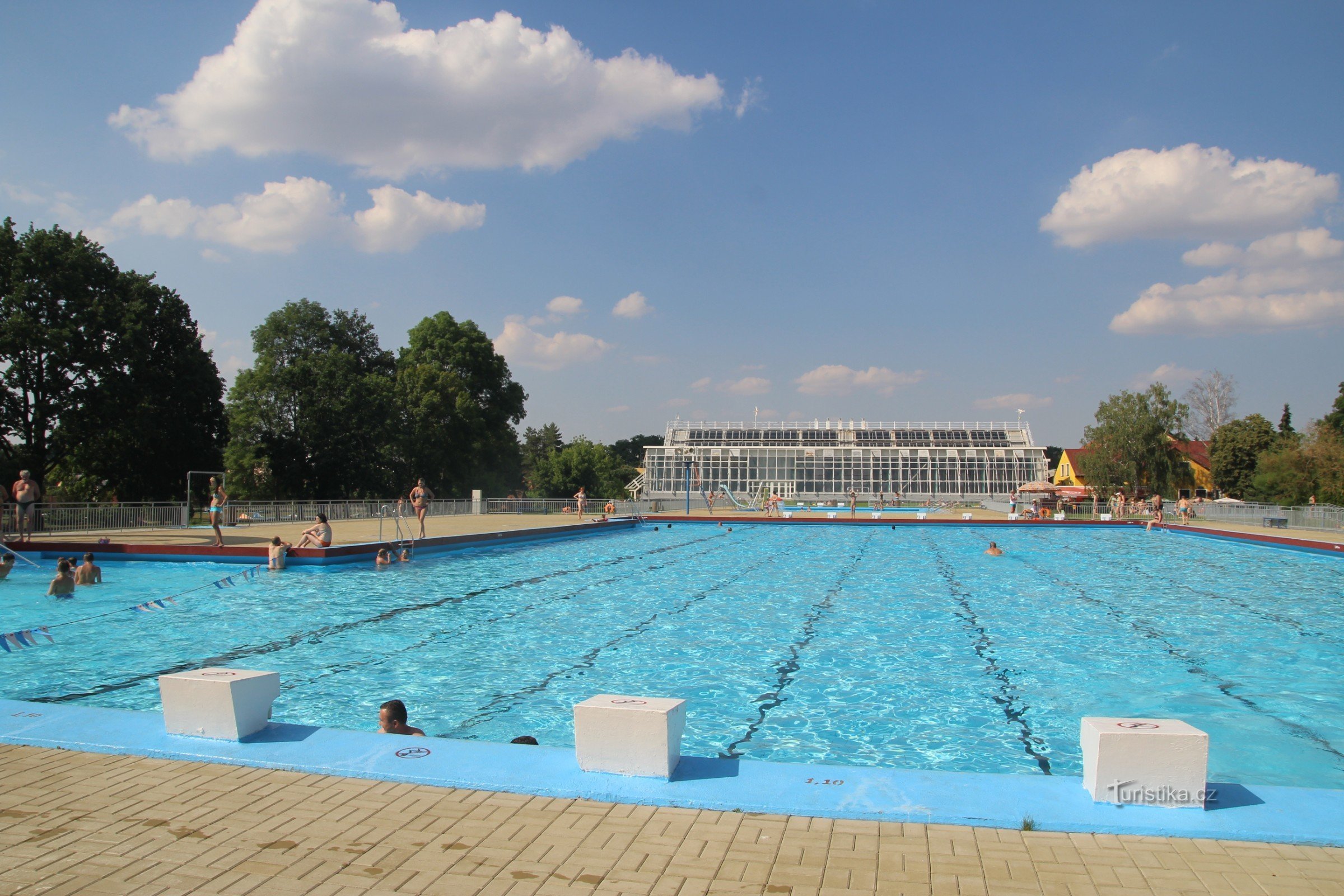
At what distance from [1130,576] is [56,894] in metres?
18.9


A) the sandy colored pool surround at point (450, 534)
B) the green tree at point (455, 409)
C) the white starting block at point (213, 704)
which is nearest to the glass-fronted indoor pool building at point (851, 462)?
the green tree at point (455, 409)

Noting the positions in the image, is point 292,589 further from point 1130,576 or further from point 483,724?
point 1130,576

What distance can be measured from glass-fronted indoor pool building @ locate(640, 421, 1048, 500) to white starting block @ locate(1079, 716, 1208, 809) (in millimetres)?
57857

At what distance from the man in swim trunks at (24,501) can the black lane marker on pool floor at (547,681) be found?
12.8 metres

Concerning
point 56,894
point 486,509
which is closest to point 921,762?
point 56,894

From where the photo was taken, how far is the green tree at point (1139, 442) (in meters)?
46.7

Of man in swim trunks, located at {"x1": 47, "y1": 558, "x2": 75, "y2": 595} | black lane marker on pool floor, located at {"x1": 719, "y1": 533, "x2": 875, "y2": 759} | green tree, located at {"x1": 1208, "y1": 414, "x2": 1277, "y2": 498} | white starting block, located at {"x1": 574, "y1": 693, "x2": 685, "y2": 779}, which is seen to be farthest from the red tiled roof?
white starting block, located at {"x1": 574, "y1": 693, "x2": 685, "y2": 779}

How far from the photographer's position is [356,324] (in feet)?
155

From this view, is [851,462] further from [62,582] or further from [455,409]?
[62,582]

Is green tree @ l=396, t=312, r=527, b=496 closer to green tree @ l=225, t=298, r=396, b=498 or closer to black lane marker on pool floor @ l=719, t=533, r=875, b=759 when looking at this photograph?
green tree @ l=225, t=298, r=396, b=498

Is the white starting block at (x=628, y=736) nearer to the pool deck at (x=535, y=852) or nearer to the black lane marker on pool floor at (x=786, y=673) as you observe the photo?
the pool deck at (x=535, y=852)

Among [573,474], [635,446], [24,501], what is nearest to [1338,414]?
[573,474]

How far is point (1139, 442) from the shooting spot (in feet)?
153

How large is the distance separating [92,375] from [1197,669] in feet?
110
